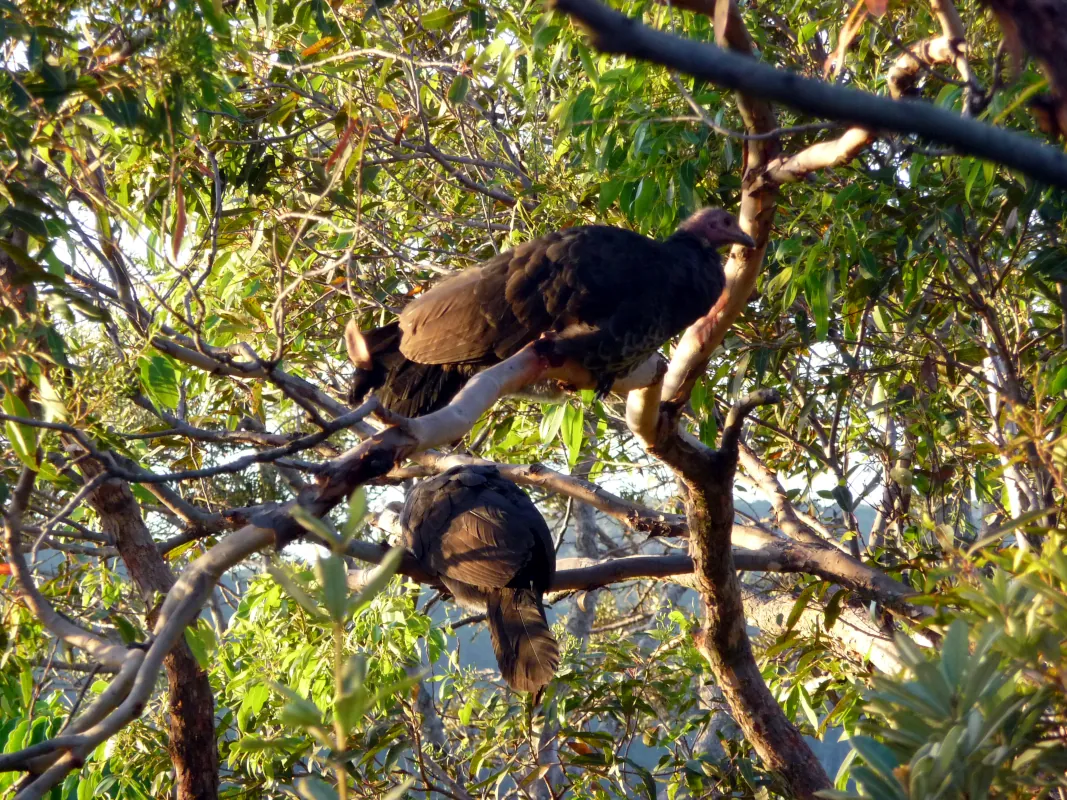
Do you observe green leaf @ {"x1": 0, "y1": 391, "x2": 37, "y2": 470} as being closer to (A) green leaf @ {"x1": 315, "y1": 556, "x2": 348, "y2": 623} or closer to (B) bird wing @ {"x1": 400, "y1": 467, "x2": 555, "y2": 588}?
(A) green leaf @ {"x1": 315, "y1": 556, "x2": 348, "y2": 623}

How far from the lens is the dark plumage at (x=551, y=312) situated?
3.07 meters

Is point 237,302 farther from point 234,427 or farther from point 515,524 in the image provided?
point 515,524

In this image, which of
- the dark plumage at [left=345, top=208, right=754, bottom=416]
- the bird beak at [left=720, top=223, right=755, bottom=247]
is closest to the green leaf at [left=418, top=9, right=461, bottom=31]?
the dark plumage at [left=345, top=208, right=754, bottom=416]

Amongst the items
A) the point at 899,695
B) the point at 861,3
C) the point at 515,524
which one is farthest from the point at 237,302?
the point at 899,695

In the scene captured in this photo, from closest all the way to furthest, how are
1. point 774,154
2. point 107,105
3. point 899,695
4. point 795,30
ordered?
point 899,695 < point 107,105 < point 774,154 < point 795,30

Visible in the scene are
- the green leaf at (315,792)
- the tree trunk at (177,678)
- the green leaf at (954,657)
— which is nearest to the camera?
the green leaf at (315,792)

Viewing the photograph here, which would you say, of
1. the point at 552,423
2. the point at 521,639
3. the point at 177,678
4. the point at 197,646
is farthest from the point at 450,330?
the point at 197,646

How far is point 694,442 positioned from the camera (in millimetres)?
2643

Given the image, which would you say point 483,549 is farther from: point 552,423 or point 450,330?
point 450,330

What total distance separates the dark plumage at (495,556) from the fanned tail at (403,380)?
0.51 meters

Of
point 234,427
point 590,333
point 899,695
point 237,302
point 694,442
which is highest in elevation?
point 237,302

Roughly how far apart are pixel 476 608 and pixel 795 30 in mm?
2615

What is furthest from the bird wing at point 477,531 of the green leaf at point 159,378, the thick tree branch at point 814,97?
the thick tree branch at point 814,97

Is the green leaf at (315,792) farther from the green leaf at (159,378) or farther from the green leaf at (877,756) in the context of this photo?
the green leaf at (159,378)
